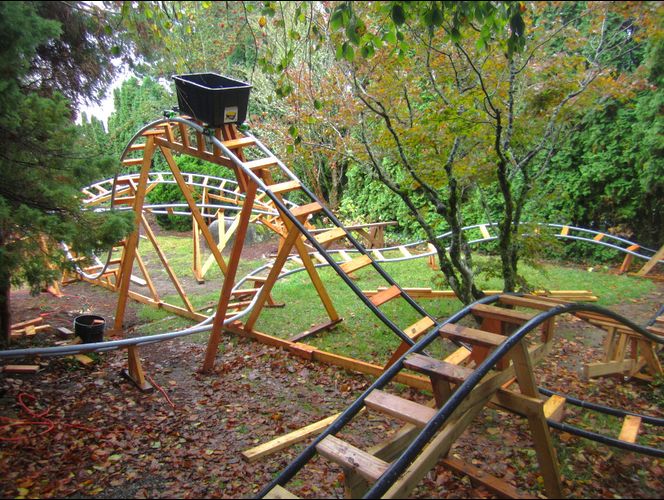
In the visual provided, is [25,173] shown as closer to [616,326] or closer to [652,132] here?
[616,326]

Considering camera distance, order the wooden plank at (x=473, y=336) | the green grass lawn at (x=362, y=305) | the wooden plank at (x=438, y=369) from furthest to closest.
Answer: the green grass lawn at (x=362, y=305) → the wooden plank at (x=473, y=336) → the wooden plank at (x=438, y=369)

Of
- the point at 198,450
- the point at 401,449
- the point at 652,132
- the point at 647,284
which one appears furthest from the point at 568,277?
the point at 198,450

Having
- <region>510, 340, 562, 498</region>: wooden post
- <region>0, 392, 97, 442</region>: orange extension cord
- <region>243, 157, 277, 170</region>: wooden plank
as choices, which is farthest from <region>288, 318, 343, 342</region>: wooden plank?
<region>510, 340, 562, 498</region>: wooden post

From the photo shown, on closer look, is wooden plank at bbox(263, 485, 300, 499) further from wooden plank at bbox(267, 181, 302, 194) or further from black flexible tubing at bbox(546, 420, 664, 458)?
wooden plank at bbox(267, 181, 302, 194)

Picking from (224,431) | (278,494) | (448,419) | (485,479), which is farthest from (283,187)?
(485,479)

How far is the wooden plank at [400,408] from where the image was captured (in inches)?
106

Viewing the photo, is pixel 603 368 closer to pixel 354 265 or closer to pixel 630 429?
pixel 630 429

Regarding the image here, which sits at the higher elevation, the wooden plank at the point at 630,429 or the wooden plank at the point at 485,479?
the wooden plank at the point at 630,429

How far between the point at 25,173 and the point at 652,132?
8.83m

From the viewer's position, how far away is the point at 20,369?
15.8ft

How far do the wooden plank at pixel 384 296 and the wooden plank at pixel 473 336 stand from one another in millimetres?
1012

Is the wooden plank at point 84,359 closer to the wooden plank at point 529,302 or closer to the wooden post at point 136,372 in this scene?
the wooden post at point 136,372

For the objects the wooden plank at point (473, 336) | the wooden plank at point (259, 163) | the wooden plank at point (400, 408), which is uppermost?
the wooden plank at point (259, 163)

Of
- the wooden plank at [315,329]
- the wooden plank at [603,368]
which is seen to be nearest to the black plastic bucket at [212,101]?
the wooden plank at [315,329]
